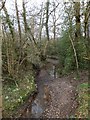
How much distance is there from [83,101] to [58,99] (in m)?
1.34

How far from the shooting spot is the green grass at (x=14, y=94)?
9369 millimetres

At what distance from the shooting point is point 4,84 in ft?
38.7

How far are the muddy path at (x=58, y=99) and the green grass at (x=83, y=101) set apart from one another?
235 millimetres

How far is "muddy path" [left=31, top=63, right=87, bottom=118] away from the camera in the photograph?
959 centimetres

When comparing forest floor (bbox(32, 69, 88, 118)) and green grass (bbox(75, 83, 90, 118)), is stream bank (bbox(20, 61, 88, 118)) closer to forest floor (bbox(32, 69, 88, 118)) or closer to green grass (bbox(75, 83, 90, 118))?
forest floor (bbox(32, 69, 88, 118))

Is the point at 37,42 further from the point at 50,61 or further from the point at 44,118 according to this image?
the point at 44,118

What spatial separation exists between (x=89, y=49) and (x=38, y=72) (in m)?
4.38

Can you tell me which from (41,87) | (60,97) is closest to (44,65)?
(41,87)

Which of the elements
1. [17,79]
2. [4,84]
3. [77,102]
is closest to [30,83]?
[17,79]

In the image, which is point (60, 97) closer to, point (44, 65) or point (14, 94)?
point (14, 94)

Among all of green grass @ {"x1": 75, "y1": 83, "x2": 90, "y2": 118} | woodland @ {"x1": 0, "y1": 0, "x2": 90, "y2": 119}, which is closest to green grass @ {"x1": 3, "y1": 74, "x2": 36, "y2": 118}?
woodland @ {"x1": 0, "y1": 0, "x2": 90, "y2": 119}

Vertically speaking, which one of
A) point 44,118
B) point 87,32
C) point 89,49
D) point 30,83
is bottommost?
point 44,118

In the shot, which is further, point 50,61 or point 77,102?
point 50,61

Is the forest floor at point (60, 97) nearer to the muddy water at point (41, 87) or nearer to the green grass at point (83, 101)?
the muddy water at point (41, 87)
